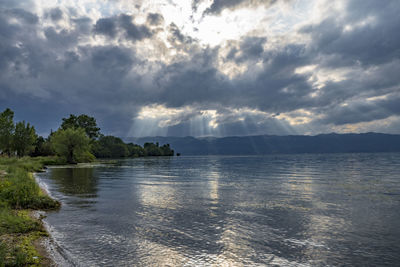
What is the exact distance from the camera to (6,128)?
314 feet

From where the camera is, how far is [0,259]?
892cm

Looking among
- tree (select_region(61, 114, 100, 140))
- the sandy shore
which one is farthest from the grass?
tree (select_region(61, 114, 100, 140))

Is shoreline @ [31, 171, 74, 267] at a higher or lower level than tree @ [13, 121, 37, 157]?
lower

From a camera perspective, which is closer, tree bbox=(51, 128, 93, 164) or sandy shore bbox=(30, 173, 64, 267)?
sandy shore bbox=(30, 173, 64, 267)

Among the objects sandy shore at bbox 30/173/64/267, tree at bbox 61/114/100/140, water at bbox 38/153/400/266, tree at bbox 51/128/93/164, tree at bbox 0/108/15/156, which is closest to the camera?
sandy shore at bbox 30/173/64/267

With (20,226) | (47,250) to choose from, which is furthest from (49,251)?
(20,226)

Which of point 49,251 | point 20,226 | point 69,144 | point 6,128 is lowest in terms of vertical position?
point 49,251

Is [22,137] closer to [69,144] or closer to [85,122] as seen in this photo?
[69,144]

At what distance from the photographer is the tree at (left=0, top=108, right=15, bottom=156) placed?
310ft

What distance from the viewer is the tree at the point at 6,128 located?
310 feet

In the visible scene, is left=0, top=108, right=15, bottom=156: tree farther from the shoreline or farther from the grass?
the shoreline

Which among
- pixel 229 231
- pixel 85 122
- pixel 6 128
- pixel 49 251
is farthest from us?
pixel 85 122

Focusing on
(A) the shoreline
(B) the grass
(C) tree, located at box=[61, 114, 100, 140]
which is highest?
(C) tree, located at box=[61, 114, 100, 140]

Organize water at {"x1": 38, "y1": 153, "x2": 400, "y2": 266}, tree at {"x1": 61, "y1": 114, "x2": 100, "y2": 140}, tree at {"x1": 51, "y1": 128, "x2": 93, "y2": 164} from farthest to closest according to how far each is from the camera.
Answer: tree at {"x1": 61, "y1": 114, "x2": 100, "y2": 140}, tree at {"x1": 51, "y1": 128, "x2": 93, "y2": 164}, water at {"x1": 38, "y1": 153, "x2": 400, "y2": 266}
